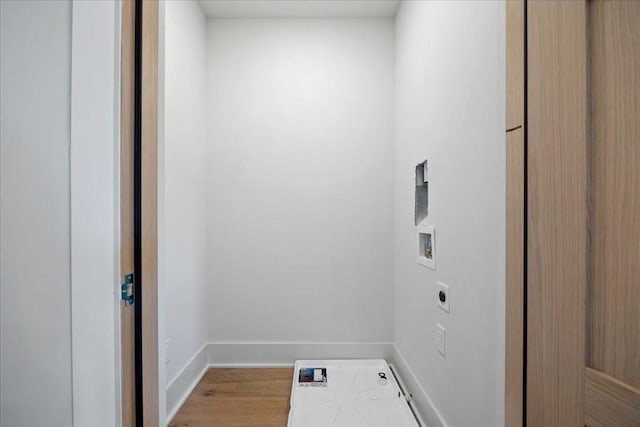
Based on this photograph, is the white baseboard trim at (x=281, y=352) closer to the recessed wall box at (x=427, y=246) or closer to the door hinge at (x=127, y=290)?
the recessed wall box at (x=427, y=246)

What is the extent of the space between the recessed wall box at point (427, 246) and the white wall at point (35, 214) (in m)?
1.37

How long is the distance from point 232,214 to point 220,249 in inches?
10.9

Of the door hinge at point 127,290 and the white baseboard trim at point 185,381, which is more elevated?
the door hinge at point 127,290

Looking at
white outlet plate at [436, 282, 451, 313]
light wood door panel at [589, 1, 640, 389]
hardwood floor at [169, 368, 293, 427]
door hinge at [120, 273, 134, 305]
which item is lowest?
hardwood floor at [169, 368, 293, 427]

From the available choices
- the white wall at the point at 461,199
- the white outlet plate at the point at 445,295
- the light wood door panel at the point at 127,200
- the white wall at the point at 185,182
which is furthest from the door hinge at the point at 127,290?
the white outlet plate at the point at 445,295

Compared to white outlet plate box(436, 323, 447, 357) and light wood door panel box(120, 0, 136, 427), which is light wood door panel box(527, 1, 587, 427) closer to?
white outlet plate box(436, 323, 447, 357)

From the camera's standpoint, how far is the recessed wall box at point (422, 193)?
5.21ft

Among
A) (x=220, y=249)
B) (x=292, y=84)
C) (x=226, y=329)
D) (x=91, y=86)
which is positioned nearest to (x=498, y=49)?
(x=91, y=86)

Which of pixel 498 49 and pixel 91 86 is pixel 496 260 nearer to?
pixel 498 49

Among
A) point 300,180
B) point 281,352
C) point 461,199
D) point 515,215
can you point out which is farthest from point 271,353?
point 515,215

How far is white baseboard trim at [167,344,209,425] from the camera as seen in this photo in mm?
1625

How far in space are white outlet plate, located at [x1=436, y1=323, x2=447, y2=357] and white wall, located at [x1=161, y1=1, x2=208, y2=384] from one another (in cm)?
141

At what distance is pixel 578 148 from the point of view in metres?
0.54

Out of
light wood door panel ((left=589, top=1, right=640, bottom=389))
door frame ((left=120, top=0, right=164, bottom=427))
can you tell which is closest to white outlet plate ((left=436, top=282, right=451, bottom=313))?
light wood door panel ((left=589, top=1, right=640, bottom=389))
